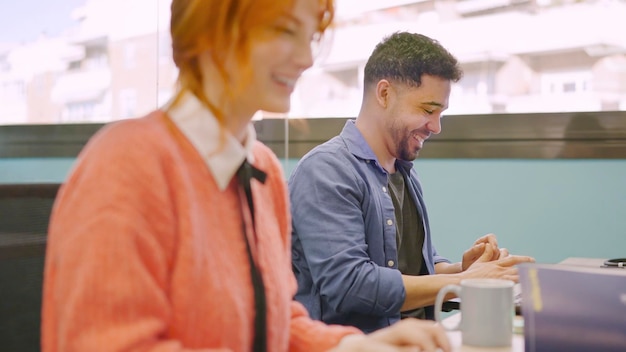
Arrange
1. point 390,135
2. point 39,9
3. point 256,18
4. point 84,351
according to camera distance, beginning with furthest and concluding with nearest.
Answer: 1. point 39,9
2. point 390,135
3. point 256,18
4. point 84,351

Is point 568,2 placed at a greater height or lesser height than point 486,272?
greater

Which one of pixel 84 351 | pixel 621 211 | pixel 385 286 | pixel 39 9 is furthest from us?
pixel 39 9

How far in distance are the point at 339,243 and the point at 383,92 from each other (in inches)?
20.3

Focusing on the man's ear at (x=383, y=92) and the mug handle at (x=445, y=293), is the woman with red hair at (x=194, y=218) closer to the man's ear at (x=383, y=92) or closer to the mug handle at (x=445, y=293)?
the mug handle at (x=445, y=293)

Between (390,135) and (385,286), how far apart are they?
474mm

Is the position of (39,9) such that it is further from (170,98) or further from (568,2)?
(170,98)

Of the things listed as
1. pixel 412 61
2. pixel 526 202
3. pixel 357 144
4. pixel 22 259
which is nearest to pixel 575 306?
pixel 22 259

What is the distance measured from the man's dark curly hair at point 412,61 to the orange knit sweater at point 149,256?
1.13 m

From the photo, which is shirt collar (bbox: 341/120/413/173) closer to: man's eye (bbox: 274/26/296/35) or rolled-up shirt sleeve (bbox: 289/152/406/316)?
rolled-up shirt sleeve (bbox: 289/152/406/316)

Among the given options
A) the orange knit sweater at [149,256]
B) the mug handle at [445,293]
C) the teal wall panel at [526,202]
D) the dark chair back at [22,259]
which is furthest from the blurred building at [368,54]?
the orange knit sweater at [149,256]

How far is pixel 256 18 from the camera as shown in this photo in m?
0.81

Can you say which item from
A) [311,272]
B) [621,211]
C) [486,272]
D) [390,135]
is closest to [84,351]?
[311,272]

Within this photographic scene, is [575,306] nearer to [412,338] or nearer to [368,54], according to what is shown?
[412,338]

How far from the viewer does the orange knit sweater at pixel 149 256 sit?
683 millimetres
